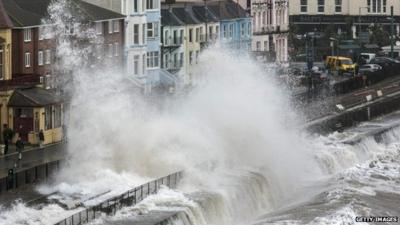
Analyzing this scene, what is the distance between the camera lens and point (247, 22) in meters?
100

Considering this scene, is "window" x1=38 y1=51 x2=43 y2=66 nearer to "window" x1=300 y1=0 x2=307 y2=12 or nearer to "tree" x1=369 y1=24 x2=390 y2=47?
"tree" x1=369 y1=24 x2=390 y2=47

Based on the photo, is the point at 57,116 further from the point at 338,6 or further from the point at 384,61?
the point at 338,6

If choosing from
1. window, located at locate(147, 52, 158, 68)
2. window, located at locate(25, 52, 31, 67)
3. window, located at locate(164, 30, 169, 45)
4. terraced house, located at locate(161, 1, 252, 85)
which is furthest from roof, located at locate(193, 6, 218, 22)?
window, located at locate(25, 52, 31, 67)

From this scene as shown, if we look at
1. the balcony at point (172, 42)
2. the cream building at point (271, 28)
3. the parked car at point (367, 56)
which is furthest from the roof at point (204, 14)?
the parked car at point (367, 56)

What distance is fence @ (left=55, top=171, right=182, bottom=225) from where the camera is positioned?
133 feet

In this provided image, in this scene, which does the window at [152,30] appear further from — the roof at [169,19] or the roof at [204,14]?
the roof at [204,14]

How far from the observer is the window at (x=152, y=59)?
79.9 m

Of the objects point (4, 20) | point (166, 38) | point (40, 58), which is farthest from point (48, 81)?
point (166, 38)

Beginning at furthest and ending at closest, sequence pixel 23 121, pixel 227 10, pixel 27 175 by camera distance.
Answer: pixel 227 10
pixel 23 121
pixel 27 175

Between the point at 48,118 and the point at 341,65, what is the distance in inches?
2035

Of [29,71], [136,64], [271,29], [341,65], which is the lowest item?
[341,65]

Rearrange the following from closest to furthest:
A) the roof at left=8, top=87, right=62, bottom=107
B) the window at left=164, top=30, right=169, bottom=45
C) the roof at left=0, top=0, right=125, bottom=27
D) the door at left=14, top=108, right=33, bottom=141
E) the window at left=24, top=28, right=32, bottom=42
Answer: the door at left=14, top=108, right=33, bottom=141 → the roof at left=8, top=87, right=62, bottom=107 → the roof at left=0, top=0, right=125, bottom=27 → the window at left=24, top=28, right=32, bottom=42 → the window at left=164, top=30, right=169, bottom=45

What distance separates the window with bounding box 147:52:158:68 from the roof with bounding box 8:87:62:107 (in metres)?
19.8

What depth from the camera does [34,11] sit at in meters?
64.9
